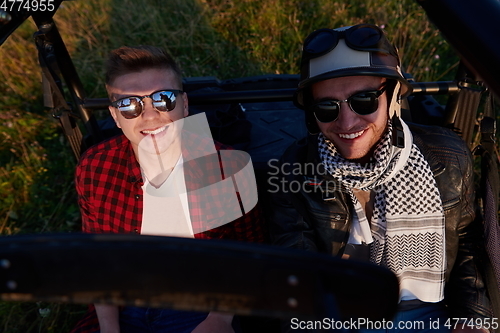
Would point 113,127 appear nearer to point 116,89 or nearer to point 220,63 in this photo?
point 116,89

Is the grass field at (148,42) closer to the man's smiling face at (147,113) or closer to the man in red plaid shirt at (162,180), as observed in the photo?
the man in red plaid shirt at (162,180)

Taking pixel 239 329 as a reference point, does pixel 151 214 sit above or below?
above

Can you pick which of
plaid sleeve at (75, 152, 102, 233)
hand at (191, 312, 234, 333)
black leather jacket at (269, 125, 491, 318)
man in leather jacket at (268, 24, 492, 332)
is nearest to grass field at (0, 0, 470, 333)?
plaid sleeve at (75, 152, 102, 233)

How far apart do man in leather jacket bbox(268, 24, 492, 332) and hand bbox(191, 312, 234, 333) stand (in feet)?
1.56

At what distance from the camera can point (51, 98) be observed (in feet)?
7.18

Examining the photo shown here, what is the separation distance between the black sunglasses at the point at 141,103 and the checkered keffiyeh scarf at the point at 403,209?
768mm

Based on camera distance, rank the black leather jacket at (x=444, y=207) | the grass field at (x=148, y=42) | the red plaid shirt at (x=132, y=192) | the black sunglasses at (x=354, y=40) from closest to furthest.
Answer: the black sunglasses at (x=354, y=40), the black leather jacket at (x=444, y=207), the red plaid shirt at (x=132, y=192), the grass field at (x=148, y=42)

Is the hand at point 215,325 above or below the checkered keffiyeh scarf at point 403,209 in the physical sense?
below

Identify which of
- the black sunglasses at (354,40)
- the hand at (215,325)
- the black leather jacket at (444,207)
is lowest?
the hand at (215,325)

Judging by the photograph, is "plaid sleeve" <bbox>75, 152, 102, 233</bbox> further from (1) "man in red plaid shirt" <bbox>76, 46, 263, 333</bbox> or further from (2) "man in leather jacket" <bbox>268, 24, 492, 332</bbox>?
(2) "man in leather jacket" <bbox>268, 24, 492, 332</bbox>

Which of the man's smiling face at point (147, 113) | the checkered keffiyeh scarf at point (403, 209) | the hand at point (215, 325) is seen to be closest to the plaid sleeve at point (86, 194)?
the man's smiling face at point (147, 113)

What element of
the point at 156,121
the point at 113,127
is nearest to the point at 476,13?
the point at 156,121

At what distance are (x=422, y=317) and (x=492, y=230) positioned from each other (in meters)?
0.54

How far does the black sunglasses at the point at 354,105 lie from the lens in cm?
173
